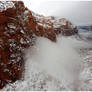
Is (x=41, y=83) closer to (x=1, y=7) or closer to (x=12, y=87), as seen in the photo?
(x=12, y=87)

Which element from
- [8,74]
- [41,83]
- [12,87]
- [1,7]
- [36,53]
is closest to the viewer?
[12,87]

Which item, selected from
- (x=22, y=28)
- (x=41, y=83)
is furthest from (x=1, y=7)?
(x=41, y=83)

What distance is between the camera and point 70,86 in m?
9.79

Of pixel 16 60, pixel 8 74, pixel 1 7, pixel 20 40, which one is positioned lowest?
pixel 8 74

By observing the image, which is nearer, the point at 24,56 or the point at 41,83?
the point at 41,83

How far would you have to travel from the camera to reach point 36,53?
44.0 feet

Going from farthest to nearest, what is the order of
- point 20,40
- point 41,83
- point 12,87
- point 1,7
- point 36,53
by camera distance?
point 36,53
point 20,40
point 1,7
point 41,83
point 12,87

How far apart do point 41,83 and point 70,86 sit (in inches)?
142

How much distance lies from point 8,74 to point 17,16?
8.25 metres

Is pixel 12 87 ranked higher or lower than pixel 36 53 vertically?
lower

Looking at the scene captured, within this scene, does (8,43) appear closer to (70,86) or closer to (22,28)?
(22,28)

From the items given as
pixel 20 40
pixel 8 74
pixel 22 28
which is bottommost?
pixel 8 74

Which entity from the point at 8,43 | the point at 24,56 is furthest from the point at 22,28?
the point at 24,56

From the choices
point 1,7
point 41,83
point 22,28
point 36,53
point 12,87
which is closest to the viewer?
point 12,87
